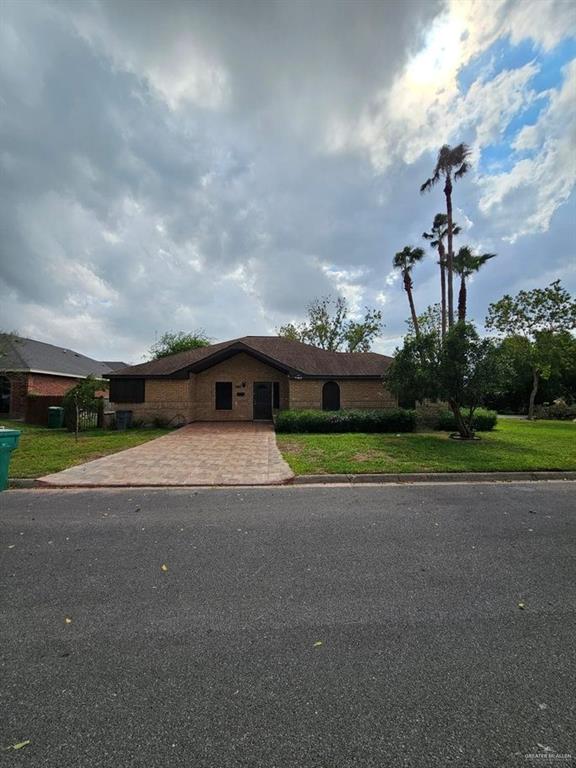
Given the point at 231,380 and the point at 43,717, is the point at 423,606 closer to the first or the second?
the point at 43,717

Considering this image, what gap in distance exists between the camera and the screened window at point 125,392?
17.9 m

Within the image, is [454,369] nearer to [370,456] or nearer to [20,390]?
[370,456]

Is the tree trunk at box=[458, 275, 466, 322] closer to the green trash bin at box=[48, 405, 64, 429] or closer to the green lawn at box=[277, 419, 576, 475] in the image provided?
the green lawn at box=[277, 419, 576, 475]

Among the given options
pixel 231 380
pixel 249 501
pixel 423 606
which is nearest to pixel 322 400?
pixel 231 380

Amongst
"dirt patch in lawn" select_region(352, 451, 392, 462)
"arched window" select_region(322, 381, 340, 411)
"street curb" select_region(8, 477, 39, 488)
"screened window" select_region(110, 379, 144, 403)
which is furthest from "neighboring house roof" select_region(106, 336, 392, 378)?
"street curb" select_region(8, 477, 39, 488)

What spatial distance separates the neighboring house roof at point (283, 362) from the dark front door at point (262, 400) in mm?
1771

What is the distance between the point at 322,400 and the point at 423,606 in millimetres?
15775

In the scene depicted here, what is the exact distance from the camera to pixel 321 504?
19.2 ft

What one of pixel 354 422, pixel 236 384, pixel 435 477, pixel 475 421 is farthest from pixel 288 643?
pixel 236 384

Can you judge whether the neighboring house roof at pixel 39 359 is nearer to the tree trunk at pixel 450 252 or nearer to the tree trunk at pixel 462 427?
the tree trunk at pixel 462 427

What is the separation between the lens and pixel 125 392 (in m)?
18.0

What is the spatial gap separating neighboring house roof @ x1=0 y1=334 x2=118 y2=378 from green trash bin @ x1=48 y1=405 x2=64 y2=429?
2.51 m

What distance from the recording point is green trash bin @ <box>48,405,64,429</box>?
17.5 meters

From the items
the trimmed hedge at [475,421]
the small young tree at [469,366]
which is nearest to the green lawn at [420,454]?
the small young tree at [469,366]
